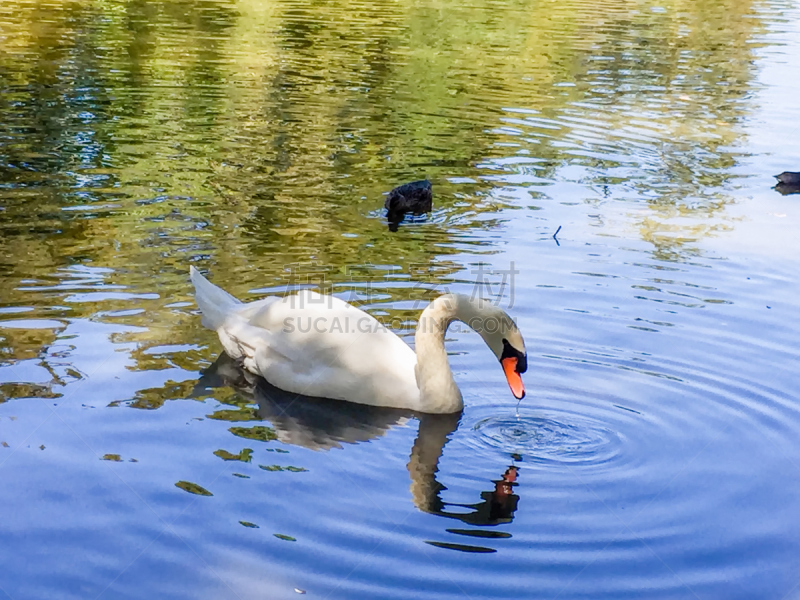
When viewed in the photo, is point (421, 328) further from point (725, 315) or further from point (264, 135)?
point (264, 135)

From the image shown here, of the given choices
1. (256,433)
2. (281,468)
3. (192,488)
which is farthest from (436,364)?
(192,488)

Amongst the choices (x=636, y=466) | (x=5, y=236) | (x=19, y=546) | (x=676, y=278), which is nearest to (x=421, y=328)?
(x=636, y=466)

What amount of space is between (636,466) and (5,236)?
22.9ft

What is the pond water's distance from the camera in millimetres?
5594

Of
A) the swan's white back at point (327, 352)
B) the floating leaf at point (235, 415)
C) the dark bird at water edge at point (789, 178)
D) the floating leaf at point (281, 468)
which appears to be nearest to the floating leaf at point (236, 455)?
the floating leaf at point (281, 468)

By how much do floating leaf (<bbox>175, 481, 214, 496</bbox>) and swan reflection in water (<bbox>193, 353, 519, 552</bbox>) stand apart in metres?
0.88

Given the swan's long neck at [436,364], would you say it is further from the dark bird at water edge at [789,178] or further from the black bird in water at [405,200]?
the dark bird at water edge at [789,178]

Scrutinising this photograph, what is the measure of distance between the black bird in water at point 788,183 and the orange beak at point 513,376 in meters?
8.50

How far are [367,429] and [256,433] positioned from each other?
754 mm

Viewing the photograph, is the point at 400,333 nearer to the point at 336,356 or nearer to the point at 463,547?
the point at 336,356

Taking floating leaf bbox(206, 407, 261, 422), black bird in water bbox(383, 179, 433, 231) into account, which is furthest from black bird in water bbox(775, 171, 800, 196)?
floating leaf bbox(206, 407, 261, 422)

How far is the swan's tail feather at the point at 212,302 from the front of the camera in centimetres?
828

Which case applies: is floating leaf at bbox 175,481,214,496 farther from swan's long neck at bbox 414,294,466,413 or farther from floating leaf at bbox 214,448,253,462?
swan's long neck at bbox 414,294,466,413

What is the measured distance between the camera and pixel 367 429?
722 centimetres
